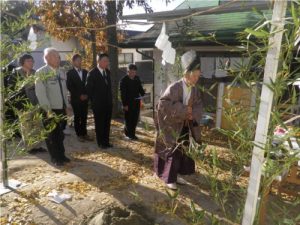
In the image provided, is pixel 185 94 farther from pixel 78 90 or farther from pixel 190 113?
pixel 78 90

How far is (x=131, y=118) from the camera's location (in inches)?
291

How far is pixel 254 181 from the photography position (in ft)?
5.00

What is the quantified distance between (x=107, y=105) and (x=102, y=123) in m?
0.40

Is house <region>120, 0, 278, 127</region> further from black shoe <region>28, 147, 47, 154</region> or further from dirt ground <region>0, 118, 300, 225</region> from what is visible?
black shoe <region>28, 147, 47, 154</region>

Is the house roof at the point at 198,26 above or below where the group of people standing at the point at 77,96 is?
above

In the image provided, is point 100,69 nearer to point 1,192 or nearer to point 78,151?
point 78,151

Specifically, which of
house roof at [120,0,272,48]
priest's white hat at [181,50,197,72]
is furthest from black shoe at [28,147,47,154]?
priest's white hat at [181,50,197,72]

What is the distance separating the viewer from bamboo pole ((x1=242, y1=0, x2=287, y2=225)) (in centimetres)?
132

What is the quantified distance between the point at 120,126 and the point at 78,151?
2628mm

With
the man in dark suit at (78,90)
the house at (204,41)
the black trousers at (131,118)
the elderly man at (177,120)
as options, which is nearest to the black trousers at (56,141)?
the man in dark suit at (78,90)

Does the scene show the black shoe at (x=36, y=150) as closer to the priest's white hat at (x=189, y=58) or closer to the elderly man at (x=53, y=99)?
the elderly man at (x=53, y=99)

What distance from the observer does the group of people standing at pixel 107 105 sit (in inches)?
167

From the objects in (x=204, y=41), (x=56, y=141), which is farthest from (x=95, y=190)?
(x=204, y=41)

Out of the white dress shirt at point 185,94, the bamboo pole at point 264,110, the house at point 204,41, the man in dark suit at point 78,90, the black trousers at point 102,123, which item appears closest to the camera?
the bamboo pole at point 264,110
